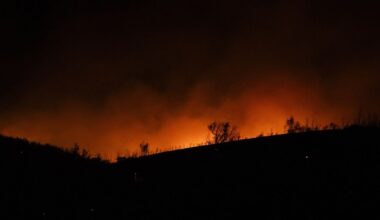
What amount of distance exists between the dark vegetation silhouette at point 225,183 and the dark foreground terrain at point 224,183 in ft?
0.05

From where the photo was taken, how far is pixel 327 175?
730cm

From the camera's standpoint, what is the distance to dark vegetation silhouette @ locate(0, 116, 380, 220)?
698cm

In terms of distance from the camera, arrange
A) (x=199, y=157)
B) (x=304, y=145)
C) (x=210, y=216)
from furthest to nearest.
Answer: (x=199, y=157), (x=304, y=145), (x=210, y=216)

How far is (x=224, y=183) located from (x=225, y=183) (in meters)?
0.02

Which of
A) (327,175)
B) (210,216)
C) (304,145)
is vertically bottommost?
(210,216)

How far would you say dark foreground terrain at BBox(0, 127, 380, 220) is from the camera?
22.9 feet

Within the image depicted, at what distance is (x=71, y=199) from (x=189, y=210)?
3004 millimetres

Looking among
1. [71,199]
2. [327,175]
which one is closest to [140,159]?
[71,199]

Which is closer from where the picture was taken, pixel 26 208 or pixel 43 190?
pixel 26 208

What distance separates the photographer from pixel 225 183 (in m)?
8.33

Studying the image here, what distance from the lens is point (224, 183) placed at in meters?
8.34

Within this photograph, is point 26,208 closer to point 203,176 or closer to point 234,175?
point 203,176

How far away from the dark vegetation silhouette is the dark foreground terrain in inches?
Answer: 0.6

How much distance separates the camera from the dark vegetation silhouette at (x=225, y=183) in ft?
22.9
